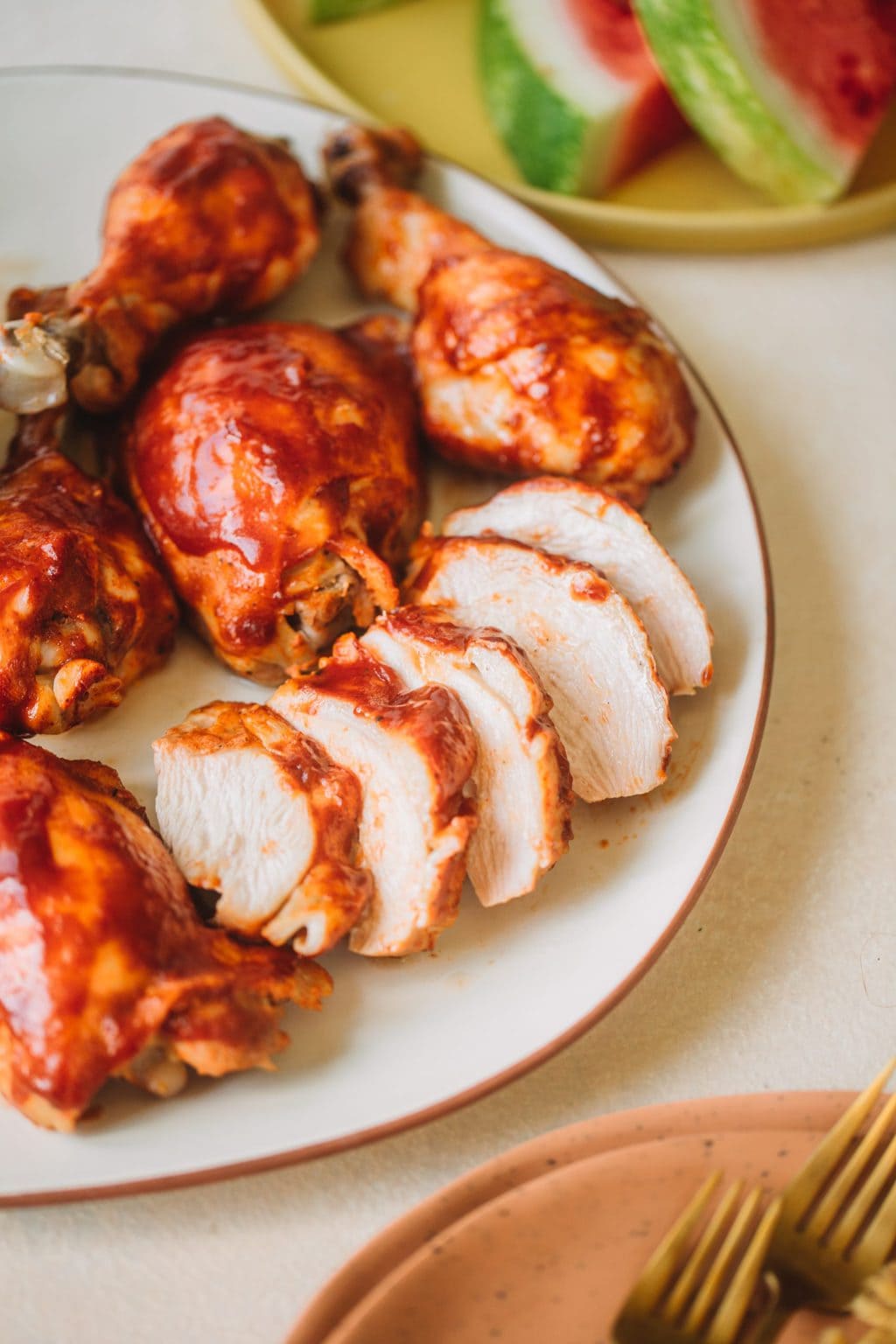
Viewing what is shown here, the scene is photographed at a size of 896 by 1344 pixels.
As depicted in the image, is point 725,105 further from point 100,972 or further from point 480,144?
point 100,972

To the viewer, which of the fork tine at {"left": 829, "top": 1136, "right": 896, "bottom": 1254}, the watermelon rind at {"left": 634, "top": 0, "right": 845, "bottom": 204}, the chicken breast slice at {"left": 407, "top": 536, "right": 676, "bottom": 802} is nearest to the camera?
the fork tine at {"left": 829, "top": 1136, "right": 896, "bottom": 1254}

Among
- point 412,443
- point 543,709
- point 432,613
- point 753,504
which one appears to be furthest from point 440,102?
point 543,709

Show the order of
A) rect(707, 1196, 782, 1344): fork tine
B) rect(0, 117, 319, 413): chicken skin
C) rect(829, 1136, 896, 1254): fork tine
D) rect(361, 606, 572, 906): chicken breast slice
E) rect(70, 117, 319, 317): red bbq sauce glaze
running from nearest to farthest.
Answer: rect(707, 1196, 782, 1344): fork tine
rect(829, 1136, 896, 1254): fork tine
rect(361, 606, 572, 906): chicken breast slice
rect(0, 117, 319, 413): chicken skin
rect(70, 117, 319, 317): red bbq sauce glaze

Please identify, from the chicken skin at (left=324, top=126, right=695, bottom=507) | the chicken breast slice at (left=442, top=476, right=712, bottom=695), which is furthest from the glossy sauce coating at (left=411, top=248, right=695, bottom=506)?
the chicken breast slice at (left=442, top=476, right=712, bottom=695)

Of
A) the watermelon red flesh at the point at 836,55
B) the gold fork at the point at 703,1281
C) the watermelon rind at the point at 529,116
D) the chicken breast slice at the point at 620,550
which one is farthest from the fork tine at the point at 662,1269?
the watermelon red flesh at the point at 836,55

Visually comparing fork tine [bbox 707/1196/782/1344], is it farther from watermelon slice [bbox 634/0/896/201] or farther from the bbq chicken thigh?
watermelon slice [bbox 634/0/896/201]

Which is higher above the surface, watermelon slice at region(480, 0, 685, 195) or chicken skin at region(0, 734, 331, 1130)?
watermelon slice at region(480, 0, 685, 195)

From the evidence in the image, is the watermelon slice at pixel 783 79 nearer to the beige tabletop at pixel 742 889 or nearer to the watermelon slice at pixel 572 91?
the watermelon slice at pixel 572 91
